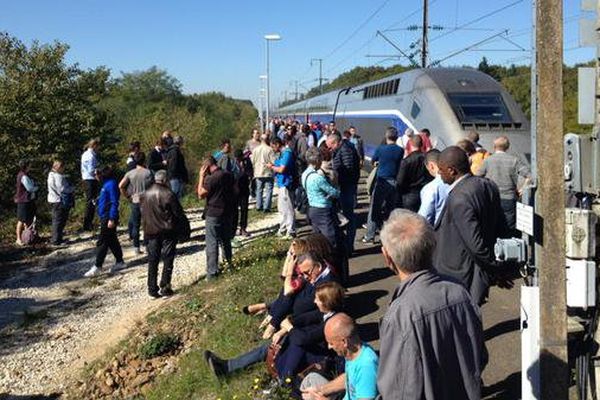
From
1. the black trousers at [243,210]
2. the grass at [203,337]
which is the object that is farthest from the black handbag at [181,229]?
the black trousers at [243,210]

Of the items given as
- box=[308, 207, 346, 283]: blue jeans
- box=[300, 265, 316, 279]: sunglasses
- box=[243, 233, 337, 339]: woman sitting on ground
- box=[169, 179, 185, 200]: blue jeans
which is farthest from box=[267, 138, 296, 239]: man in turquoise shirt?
box=[300, 265, 316, 279]: sunglasses

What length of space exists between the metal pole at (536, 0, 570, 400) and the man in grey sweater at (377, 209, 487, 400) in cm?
122

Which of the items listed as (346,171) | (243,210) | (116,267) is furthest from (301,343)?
(243,210)

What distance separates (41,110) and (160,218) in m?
16.3

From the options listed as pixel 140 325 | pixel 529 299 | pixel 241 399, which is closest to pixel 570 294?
pixel 529 299

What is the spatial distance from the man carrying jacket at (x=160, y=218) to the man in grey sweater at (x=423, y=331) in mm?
6476

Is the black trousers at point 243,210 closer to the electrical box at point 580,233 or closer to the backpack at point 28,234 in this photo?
the backpack at point 28,234

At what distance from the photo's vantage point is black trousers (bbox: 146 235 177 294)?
942cm

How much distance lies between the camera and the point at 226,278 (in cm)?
993

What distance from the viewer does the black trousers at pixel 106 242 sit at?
1105cm

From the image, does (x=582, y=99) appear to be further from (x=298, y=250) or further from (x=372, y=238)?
(x=372, y=238)

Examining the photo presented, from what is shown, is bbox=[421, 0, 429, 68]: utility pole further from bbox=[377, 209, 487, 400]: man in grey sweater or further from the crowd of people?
bbox=[377, 209, 487, 400]: man in grey sweater

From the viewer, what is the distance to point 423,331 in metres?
2.99

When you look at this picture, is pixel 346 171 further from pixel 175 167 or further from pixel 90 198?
pixel 90 198
